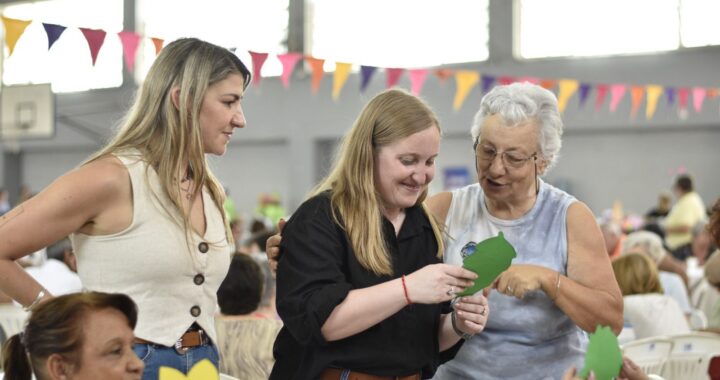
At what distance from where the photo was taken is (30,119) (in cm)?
1269

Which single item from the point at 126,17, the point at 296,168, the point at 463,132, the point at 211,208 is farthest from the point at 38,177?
the point at 211,208

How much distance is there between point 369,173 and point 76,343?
25.6 inches

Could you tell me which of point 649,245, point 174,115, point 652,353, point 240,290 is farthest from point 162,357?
point 649,245

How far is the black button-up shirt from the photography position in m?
1.79

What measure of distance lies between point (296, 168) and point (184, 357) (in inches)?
535

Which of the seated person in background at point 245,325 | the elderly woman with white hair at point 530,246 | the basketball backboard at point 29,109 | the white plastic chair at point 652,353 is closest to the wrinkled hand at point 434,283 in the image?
the elderly woman with white hair at point 530,246

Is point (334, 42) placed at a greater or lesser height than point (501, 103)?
greater

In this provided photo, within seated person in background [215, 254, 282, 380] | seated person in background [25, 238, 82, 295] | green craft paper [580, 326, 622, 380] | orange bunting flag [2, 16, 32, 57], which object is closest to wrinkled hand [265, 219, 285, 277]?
green craft paper [580, 326, 622, 380]

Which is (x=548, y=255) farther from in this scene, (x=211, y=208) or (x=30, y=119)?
(x=30, y=119)

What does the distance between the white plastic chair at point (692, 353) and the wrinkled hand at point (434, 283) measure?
2.25 metres

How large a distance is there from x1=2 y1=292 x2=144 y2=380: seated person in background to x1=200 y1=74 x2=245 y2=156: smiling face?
45 cm

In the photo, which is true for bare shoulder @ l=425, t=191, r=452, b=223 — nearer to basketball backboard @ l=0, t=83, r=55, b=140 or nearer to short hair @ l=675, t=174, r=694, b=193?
short hair @ l=675, t=174, r=694, b=193

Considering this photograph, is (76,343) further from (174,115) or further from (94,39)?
(94,39)

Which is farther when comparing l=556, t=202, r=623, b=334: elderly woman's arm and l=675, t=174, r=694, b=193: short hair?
l=675, t=174, r=694, b=193: short hair
